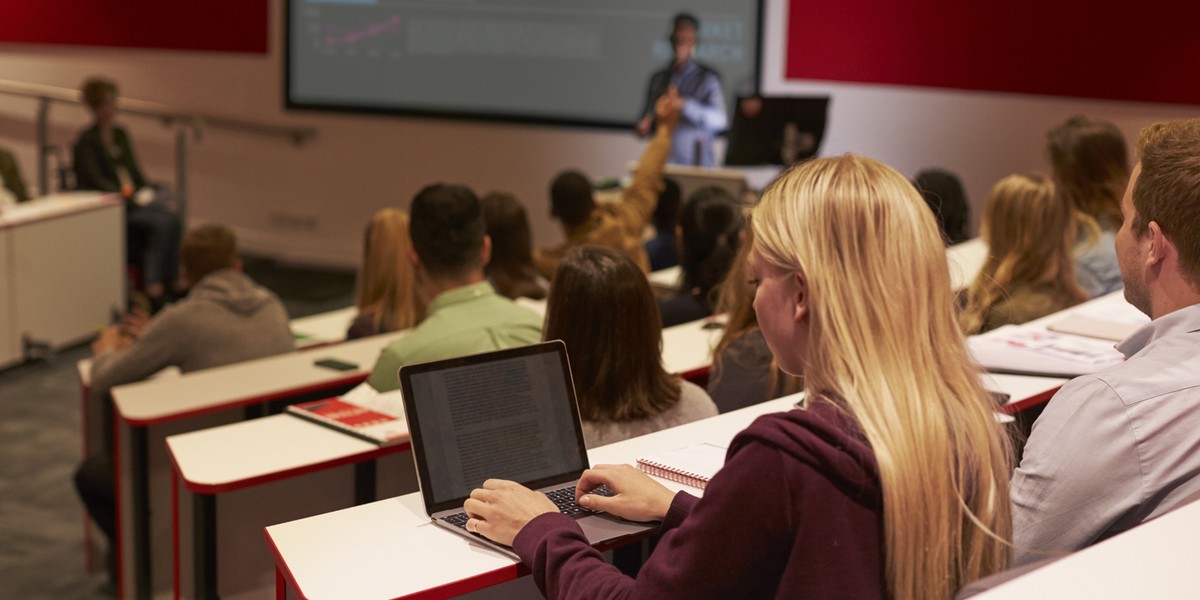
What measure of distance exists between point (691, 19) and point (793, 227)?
241 inches

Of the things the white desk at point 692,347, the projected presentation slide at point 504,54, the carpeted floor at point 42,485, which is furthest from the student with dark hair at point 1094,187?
the projected presentation slide at point 504,54

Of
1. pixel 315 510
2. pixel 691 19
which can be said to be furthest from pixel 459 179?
pixel 315 510

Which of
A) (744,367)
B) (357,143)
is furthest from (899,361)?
(357,143)

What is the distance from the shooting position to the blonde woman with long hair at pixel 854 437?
1.25 meters

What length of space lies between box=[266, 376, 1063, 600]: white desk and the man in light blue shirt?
0.64 ft

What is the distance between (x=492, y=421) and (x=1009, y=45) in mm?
5518

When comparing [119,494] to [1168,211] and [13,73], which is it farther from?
[13,73]

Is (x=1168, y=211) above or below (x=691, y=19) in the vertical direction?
below

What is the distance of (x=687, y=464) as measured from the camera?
6.30 feet

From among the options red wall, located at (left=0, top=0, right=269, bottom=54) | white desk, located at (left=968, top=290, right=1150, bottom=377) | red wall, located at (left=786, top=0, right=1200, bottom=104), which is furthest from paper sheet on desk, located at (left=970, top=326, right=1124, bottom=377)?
red wall, located at (left=0, top=0, right=269, bottom=54)

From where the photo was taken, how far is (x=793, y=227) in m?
1.33

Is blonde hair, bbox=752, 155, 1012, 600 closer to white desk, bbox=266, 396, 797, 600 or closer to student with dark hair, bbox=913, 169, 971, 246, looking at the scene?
white desk, bbox=266, 396, 797, 600

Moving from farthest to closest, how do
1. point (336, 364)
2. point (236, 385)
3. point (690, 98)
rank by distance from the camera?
point (690, 98) → point (336, 364) → point (236, 385)

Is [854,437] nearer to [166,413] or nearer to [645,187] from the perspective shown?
[166,413]
